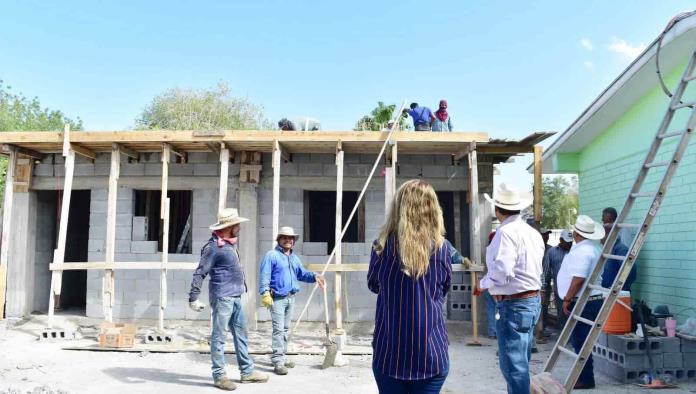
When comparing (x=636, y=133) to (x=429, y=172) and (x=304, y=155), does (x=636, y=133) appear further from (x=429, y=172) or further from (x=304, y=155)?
(x=304, y=155)

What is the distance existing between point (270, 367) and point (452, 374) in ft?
7.54

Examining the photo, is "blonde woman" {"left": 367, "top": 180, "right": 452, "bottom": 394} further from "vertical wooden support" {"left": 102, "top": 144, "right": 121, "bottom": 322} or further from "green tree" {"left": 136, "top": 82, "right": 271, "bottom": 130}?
"green tree" {"left": 136, "top": 82, "right": 271, "bottom": 130}

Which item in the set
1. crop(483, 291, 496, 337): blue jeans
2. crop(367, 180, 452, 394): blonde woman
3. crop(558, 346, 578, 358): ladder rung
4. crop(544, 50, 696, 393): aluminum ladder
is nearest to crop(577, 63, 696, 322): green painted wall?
crop(483, 291, 496, 337): blue jeans

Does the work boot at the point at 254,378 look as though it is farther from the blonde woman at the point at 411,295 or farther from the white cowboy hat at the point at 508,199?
the blonde woman at the point at 411,295

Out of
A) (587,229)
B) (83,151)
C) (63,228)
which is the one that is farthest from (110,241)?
(587,229)

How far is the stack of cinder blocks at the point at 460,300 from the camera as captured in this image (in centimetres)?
895

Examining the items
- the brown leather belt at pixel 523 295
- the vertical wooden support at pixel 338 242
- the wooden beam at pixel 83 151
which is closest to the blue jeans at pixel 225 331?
the vertical wooden support at pixel 338 242

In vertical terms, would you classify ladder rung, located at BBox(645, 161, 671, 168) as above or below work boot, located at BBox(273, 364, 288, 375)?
above

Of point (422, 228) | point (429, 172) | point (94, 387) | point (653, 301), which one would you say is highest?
point (429, 172)

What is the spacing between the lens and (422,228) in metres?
2.41

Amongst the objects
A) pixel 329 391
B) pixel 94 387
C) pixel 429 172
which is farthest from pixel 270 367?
pixel 429 172

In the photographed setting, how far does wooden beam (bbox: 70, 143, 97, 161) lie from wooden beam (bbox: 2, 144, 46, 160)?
1101 mm

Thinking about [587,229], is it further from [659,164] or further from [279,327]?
[279,327]

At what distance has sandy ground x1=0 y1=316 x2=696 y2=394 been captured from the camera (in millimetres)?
5566
